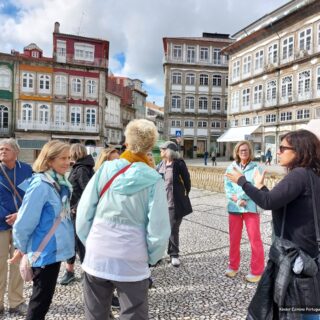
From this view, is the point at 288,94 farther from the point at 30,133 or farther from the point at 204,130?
the point at 30,133

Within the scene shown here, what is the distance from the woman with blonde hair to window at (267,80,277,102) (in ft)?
115

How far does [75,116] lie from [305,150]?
38.5m

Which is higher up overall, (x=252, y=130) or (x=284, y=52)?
(x=284, y=52)

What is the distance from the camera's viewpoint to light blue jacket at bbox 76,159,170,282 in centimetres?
213

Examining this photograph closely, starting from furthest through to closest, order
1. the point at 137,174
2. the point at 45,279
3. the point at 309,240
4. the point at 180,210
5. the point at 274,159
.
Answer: the point at 274,159 → the point at 180,210 → the point at 45,279 → the point at 309,240 → the point at 137,174

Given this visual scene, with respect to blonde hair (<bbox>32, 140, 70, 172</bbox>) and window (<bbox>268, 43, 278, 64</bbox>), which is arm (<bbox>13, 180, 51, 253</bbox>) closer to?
blonde hair (<bbox>32, 140, 70, 172</bbox>)

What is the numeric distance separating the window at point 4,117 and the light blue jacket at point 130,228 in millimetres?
38079

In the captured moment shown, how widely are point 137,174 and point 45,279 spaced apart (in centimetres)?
123

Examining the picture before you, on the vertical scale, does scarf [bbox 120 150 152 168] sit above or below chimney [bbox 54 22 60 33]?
below

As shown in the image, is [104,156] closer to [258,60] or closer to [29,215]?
[29,215]

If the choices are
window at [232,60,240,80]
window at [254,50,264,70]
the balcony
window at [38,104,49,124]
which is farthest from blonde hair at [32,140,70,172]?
window at [232,60,240,80]

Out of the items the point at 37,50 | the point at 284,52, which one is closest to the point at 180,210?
the point at 284,52

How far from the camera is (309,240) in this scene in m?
2.27

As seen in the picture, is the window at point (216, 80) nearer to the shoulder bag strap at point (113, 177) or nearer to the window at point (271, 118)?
the window at point (271, 118)
